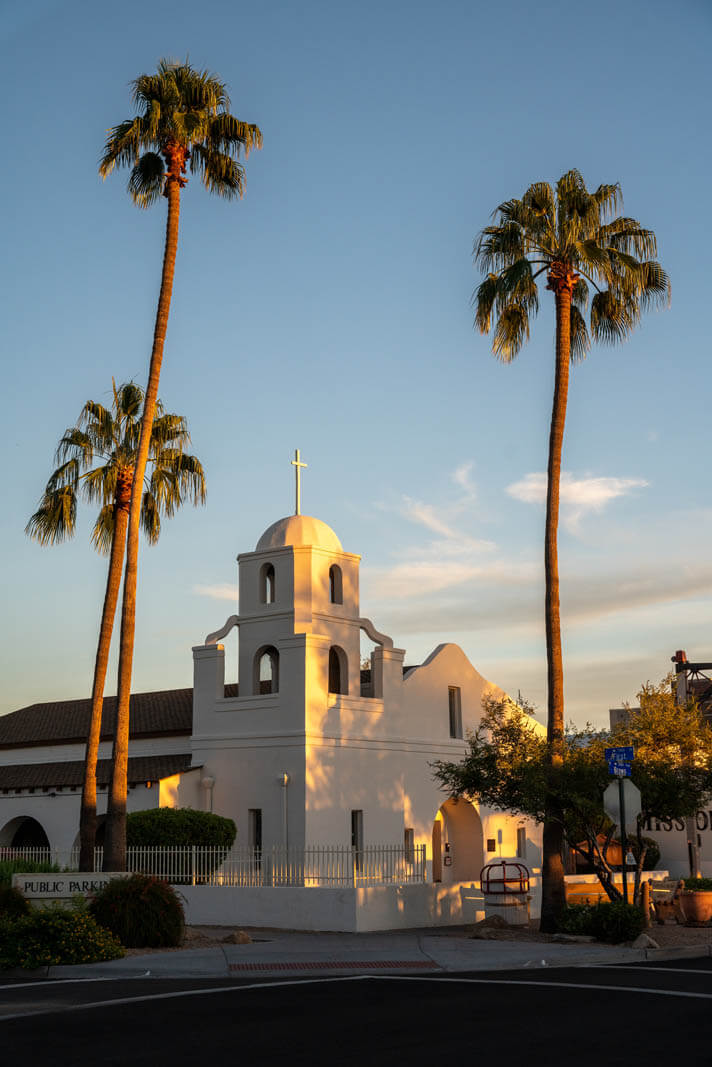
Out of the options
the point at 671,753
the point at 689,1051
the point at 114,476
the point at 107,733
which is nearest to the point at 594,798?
the point at 671,753

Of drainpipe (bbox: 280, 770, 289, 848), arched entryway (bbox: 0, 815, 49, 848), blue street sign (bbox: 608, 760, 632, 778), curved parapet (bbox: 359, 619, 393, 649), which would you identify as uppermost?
curved parapet (bbox: 359, 619, 393, 649)

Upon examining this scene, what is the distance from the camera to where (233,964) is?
1853 centimetres

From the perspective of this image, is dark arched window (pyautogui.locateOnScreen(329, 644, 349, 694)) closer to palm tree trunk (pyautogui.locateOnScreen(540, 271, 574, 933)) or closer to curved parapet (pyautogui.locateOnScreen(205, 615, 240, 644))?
curved parapet (pyautogui.locateOnScreen(205, 615, 240, 644))

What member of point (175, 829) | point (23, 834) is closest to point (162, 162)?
point (175, 829)

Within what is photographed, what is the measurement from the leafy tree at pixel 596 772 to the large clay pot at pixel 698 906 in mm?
1833

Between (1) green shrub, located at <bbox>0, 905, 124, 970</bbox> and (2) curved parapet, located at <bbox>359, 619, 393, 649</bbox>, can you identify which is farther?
(2) curved parapet, located at <bbox>359, 619, 393, 649</bbox>

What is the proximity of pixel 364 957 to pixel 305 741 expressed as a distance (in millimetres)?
10357

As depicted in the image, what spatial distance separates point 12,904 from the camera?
19906 mm

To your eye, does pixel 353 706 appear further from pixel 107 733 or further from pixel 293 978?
pixel 293 978

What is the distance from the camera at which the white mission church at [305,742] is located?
3006 centimetres

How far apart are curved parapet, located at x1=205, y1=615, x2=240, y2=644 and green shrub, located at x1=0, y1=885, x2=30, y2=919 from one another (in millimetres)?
12740

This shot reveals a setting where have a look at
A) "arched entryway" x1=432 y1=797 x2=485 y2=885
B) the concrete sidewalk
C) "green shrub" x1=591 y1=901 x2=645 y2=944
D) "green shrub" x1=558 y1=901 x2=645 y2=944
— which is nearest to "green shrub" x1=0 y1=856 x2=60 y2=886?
the concrete sidewalk

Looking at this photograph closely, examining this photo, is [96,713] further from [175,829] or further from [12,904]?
[12,904]

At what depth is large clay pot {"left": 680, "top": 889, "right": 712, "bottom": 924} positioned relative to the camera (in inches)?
941
